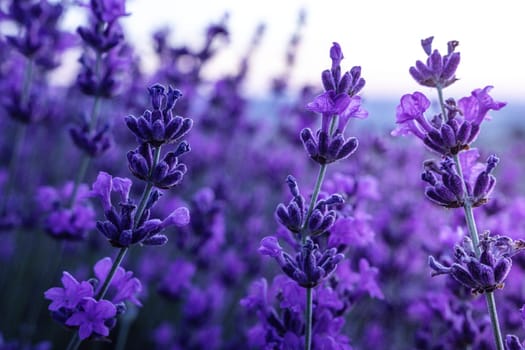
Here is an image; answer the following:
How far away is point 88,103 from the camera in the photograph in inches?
285

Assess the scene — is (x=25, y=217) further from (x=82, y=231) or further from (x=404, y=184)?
(x=404, y=184)

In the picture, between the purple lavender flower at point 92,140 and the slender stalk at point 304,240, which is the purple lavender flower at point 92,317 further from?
the purple lavender flower at point 92,140

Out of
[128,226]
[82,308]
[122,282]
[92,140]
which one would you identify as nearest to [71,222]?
[92,140]

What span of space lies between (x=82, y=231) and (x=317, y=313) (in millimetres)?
1408

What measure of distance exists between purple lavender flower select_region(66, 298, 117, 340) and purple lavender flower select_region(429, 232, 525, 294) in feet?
3.40

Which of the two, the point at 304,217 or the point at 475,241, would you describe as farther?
the point at 304,217

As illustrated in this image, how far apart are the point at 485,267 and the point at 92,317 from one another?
4.04 ft

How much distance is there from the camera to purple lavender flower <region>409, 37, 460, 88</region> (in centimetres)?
179

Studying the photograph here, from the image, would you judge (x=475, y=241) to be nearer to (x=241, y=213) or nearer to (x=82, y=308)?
(x=82, y=308)

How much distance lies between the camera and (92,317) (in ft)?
5.72

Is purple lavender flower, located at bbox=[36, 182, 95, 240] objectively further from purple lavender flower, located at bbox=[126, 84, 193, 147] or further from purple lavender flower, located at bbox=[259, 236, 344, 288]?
purple lavender flower, located at bbox=[259, 236, 344, 288]

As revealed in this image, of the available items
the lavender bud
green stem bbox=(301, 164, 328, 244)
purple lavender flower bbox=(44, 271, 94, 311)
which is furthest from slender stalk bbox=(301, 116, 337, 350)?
purple lavender flower bbox=(44, 271, 94, 311)

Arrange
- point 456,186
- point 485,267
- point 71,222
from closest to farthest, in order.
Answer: point 485,267
point 456,186
point 71,222

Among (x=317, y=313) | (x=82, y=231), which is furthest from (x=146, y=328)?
(x=317, y=313)
